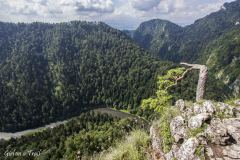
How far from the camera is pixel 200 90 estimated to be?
20.8 metres

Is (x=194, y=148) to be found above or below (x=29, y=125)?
above

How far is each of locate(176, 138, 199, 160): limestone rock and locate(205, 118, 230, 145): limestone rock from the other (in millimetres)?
942

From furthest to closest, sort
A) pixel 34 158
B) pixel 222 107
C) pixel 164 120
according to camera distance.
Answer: pixel 34 158
pixel 164 120
pixel 222 107

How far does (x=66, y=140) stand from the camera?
129 m

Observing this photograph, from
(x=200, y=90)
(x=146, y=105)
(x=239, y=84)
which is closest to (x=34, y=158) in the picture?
(x=146, y=105)

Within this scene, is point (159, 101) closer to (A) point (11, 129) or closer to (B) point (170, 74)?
(B) point (170, 74)

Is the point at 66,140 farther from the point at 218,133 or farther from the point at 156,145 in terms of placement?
the point at 218,133

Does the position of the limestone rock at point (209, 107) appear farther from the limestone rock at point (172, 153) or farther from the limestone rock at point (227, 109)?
the limestone rock at point (172, 153)

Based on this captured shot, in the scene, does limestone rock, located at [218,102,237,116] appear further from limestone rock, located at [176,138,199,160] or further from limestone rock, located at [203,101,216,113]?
limestone rock, located at [176,138,199,160]

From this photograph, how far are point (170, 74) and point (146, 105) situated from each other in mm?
4948

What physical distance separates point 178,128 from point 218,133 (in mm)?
2425

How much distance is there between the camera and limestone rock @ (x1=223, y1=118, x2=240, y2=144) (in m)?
15.2

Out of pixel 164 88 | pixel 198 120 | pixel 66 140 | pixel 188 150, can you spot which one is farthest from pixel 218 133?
pixel 66 140

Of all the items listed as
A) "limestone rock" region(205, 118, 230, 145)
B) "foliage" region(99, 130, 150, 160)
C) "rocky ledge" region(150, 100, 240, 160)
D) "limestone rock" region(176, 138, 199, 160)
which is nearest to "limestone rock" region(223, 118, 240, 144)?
"rocky ledge" region(150, 100, 240, 160)
